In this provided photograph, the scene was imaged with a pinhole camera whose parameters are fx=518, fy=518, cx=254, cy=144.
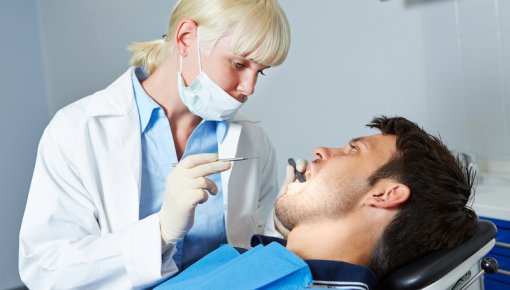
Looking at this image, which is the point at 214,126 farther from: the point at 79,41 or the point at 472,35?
the point at 79,41

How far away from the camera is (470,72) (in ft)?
6.88

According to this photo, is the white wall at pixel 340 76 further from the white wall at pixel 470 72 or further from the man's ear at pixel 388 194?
the man's ear at pixel 388 194

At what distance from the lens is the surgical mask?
4.62 ft

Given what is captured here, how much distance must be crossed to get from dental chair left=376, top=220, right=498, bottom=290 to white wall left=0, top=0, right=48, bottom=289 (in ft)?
10.0

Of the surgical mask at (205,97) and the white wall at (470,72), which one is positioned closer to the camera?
the surgical mask at (205,97)

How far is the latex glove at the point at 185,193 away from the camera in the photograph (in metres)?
1.16

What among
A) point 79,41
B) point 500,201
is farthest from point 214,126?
point 79,41

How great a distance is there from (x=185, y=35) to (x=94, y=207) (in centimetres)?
52

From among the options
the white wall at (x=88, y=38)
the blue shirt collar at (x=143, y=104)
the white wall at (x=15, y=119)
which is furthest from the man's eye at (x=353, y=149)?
the white wall at (x=15, y=119)

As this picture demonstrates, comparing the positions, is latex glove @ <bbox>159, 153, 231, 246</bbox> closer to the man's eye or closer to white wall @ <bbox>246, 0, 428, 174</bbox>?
the man's eye

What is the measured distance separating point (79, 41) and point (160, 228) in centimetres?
280

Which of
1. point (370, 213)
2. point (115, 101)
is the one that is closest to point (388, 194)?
point (370, 213)

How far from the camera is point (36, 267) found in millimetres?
1279

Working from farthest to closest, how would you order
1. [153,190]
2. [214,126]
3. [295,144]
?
[295,144] → [214,126] → [153,190]
